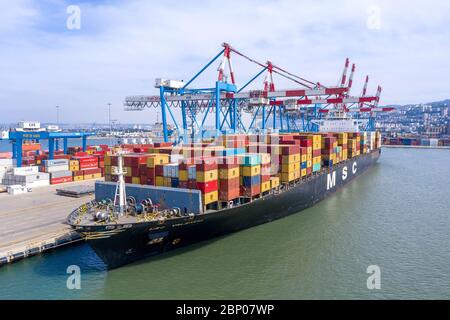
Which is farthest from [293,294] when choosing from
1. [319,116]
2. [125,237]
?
[319,116]

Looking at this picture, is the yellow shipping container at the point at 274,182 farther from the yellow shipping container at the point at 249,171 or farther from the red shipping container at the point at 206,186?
the red shipping container at the point at 206,186

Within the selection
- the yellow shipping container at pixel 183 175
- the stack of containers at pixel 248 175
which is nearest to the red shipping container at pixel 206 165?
the yellow shipping container at pixel 183 175

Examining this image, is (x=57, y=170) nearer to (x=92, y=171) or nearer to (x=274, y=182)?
(x=92, y=171)

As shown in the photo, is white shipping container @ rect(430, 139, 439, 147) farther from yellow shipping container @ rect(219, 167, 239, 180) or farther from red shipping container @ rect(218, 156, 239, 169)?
yellow shipping container @ rect(219, 167, 239, 180)

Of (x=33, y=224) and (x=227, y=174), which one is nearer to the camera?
(x=227, y=174)

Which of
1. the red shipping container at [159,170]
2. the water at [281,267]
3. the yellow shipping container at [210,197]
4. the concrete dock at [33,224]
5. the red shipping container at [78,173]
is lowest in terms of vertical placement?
the water at [281,267]

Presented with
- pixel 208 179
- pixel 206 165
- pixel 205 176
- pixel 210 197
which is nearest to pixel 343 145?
pixel 210 197
